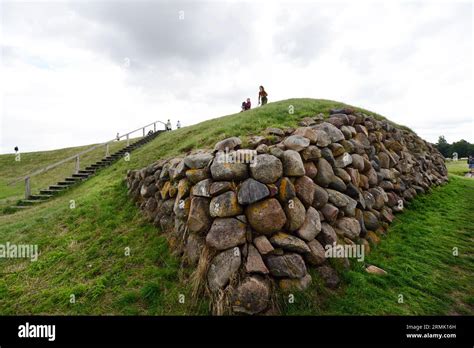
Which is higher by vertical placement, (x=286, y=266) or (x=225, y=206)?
(x=225, y=206)

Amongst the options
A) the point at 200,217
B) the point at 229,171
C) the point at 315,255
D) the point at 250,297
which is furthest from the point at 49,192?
the point at 315,255

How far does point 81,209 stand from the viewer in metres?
7.67

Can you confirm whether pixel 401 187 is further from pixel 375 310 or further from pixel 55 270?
pixel 55 270

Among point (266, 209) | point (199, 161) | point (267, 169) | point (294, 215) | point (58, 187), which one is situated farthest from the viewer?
point (58, 187)

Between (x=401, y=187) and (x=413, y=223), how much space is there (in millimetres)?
1575

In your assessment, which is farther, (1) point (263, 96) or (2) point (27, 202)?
(1) point (263, 96)

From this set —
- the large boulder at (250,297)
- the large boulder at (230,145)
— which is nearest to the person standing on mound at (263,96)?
the large boulder at (230,145)

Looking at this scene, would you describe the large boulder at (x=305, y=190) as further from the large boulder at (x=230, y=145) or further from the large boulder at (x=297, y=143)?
the large boulder at (x=230, y=145)

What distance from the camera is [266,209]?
4.33m

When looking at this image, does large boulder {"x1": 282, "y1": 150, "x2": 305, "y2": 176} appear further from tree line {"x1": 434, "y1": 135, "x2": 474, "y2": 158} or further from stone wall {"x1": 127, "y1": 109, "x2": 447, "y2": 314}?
tree line {"x1": 434, "y1": 135, "x2": 474, "y2": 158}

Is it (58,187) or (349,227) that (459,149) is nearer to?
(349,227)

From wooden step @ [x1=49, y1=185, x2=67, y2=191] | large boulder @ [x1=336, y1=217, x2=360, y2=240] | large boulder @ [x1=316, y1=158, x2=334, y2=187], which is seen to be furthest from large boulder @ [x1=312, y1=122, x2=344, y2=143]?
wooden step @ [x1=49, y1=185, x2=67, y2=191]

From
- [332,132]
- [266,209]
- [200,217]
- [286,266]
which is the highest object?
[332,132]

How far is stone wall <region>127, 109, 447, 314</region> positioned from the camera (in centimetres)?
404
